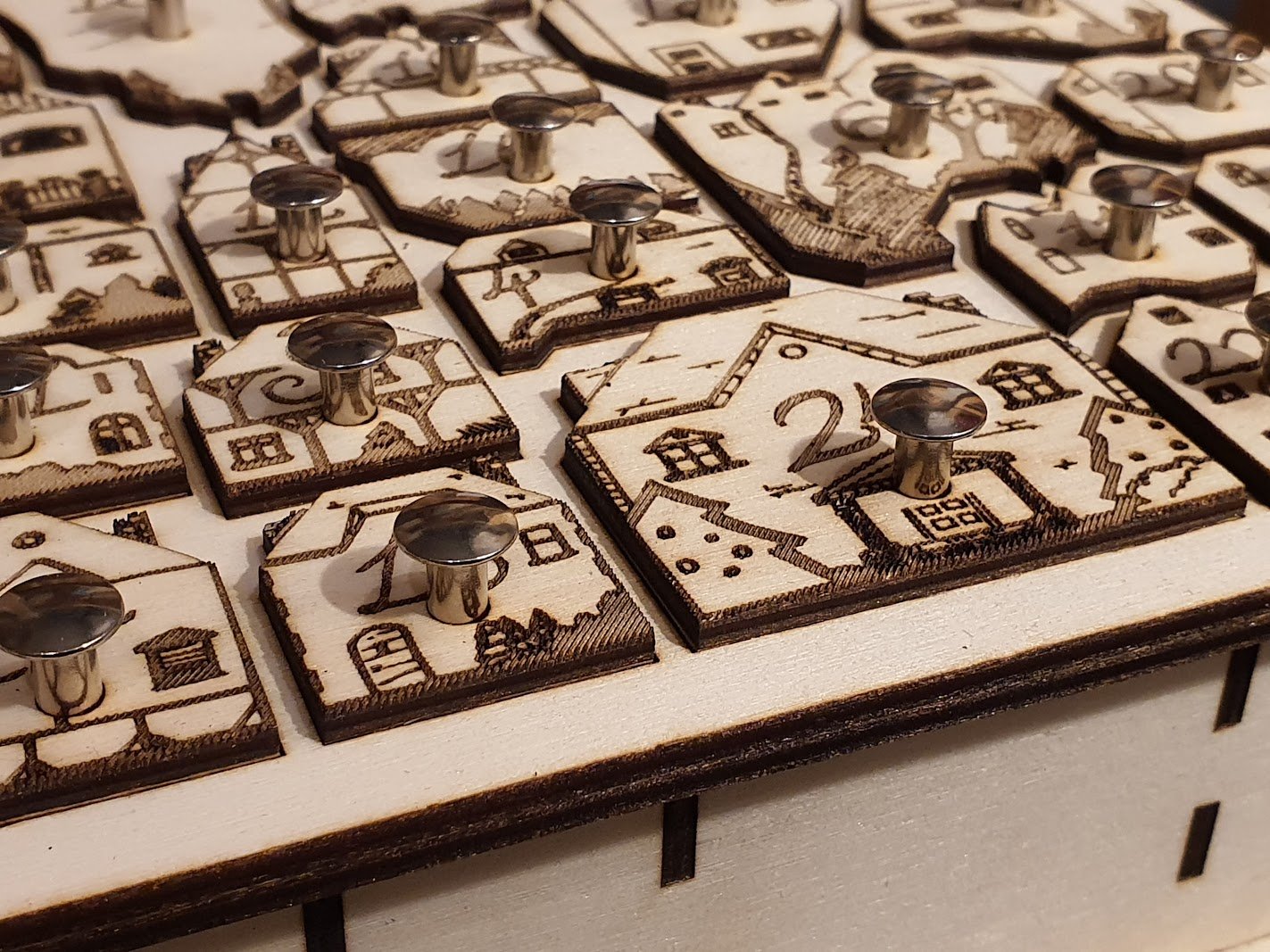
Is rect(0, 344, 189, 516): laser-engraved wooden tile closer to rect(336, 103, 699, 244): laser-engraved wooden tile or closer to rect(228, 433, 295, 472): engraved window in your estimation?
rect(228, 433, 295, 472): engraved window

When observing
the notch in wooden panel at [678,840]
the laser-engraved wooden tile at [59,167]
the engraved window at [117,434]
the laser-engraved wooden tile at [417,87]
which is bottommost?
the notch in wooden panel at [678,840]

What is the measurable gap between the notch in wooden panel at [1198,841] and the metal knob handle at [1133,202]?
453mm

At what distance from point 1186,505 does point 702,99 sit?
0.75m

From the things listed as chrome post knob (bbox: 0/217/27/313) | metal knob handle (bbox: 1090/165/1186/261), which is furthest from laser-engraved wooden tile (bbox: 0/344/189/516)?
metal knob handle (bbox: 1090/165/1186/261)

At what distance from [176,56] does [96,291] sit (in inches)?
18.7

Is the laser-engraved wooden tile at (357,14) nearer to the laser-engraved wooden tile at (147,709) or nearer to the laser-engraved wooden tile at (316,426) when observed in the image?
the laser-engraved wooden tile at (316,426)

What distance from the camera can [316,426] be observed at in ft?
3.84

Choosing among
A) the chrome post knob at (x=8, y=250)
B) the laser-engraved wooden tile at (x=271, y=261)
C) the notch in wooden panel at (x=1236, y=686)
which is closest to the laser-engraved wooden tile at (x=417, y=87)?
the laser-engraved wooden tile at (x=271, y=261)

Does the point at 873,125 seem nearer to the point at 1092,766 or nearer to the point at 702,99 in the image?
the point at 702,99

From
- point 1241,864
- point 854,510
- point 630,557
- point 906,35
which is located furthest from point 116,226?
point 1241,864

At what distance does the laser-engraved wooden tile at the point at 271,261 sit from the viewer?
1.33 m

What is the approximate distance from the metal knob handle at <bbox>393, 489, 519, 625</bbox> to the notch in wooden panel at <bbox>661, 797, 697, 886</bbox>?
0.17 meters

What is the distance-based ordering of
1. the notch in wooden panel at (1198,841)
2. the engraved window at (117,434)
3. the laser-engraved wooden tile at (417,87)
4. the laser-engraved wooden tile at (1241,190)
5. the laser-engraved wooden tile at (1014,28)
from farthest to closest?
the laser-engraved wooden tile at (1014,28) → the laser-engraved wooden tile at (417,87) → the laser-engraved wooden tile at (1241,190) → the notch in wooden panel at (1198,841) → the engraved window at (117,434)

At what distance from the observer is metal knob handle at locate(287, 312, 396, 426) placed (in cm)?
111
